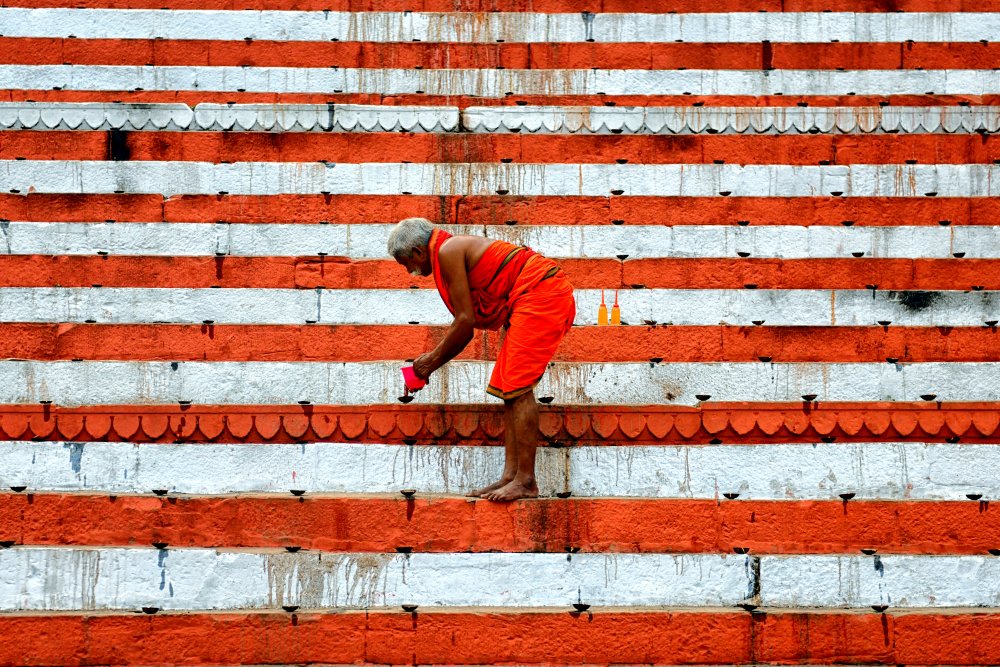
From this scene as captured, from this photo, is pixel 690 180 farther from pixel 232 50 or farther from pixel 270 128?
pixel 232 50

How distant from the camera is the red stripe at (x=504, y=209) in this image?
7.63 m

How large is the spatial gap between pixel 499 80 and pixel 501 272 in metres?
4.11

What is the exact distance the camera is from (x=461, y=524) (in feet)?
16.8

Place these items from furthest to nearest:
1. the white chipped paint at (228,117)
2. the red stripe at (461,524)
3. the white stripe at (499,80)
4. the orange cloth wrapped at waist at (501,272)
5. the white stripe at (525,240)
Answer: the white stripe at (499,80) < the white chipped paint at (228,117) < the white stripe at (525,240) < the orange cloth wrapped at waist at (501,272) < the red stripe at (461,524)

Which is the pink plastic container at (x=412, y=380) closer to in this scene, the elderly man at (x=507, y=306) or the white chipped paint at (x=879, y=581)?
the elderly man at (x=507, y=306)

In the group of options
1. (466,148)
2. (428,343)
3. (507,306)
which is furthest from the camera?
(466,148)

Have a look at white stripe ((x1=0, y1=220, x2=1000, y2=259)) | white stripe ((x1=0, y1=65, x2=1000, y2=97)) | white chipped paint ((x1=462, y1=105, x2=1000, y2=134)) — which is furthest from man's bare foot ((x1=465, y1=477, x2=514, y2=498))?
white stripe ((x1=0, y1=65, x2=1000, y2=97))

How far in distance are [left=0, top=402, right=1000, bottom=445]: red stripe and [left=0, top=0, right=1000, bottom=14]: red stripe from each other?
4907mm

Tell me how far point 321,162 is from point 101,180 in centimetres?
138

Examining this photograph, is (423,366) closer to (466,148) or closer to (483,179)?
(483,179)

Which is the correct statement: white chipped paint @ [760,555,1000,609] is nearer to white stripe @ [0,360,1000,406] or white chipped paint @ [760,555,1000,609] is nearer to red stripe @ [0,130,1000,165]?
white stripe @ [0,360,1000,406]

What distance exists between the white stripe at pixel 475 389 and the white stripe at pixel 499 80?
3504mm

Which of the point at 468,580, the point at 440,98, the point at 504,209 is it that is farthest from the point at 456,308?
the point at 440,98

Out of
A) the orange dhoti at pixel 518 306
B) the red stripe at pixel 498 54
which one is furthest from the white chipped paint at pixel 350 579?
the red stripe at pixel 498 54
